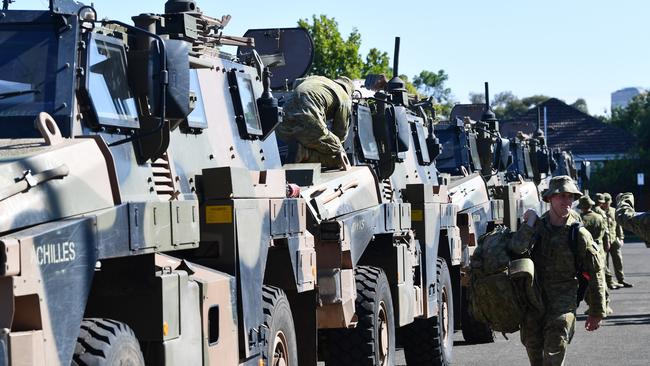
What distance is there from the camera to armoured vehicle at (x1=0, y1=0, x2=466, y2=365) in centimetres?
676

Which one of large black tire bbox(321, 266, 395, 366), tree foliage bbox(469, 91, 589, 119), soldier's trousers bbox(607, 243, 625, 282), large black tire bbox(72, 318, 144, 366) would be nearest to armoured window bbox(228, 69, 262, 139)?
large black tire bbox(321, 266, 395, 366)

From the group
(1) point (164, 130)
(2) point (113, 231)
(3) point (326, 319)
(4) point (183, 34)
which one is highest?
(4) point (183, 34)

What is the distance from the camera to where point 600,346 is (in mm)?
16562

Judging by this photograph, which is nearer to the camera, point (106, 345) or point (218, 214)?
point (106, 345)

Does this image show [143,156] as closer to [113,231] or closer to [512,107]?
[113,231]

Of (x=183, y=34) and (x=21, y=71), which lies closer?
(x=21, y=71)

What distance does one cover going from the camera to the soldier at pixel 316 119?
12883 mm

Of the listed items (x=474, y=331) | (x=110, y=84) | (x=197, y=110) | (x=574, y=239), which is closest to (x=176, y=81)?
(x=110, y=84)

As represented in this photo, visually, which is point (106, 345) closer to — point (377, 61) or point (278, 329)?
point (278, 329)

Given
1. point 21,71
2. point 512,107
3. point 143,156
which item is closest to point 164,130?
point 143,156

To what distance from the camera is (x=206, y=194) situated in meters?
9.11

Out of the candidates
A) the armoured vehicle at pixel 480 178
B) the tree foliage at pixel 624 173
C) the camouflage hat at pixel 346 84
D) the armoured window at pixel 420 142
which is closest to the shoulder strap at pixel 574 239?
the camouflage hat at pixel 346 84

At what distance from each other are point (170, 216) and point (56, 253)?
1519 millimetres

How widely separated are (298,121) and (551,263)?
312 centimetres
